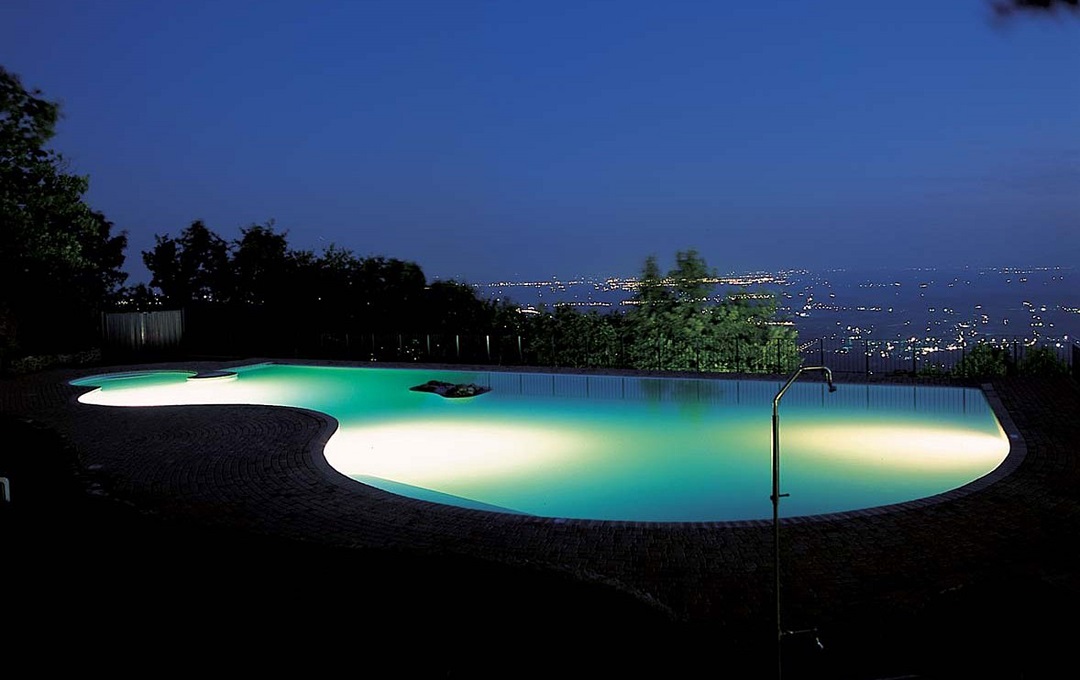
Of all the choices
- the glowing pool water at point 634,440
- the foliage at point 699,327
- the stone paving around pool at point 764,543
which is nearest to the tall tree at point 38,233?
the glowing pool water at point 634,440

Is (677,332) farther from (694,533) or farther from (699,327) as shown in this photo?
(694,533)

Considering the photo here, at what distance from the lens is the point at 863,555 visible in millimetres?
6098

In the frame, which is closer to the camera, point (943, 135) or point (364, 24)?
point (364, 24)

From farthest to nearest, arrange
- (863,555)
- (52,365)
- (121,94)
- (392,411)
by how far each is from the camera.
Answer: (121,94) < (52,365) < (392,411) < (863,555)

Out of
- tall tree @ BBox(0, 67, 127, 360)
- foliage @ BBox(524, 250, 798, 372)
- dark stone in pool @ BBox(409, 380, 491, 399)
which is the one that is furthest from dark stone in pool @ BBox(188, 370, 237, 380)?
foliage @ BBox(524, 250, 798, 372)

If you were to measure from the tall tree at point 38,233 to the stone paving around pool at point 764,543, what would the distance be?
7756 millimetres

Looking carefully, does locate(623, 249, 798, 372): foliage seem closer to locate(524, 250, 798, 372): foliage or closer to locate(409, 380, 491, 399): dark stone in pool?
locate(524, 250, 798, 372): foliage

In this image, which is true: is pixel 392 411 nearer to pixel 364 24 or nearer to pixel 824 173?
pixel 364 24

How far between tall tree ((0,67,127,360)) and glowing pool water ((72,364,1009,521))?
321cm

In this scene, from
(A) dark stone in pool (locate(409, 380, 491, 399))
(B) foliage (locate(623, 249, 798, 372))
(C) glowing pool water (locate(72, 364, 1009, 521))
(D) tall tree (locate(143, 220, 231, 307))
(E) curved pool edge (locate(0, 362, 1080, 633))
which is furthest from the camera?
(D) tall tree (locate(143, 220, 231, 307))

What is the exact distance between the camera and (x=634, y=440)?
13.6 metres

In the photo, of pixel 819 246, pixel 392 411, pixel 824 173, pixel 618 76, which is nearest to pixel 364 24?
pixel 618 76

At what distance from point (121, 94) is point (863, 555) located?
41699mm

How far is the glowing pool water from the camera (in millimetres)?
10359
